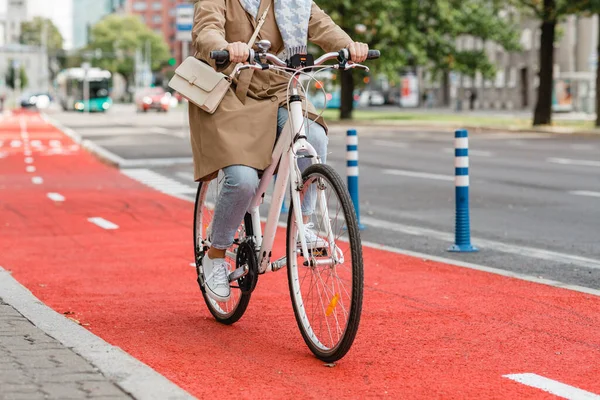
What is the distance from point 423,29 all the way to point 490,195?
3938 cm

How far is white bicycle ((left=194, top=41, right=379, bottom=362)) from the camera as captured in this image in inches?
185

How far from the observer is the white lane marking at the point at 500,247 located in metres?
8.53

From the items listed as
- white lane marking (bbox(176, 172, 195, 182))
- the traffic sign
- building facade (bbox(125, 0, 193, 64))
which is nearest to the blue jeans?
white lane marking (bbox(176, 172, 195, 182))

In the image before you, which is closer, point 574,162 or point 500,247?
point 500,247

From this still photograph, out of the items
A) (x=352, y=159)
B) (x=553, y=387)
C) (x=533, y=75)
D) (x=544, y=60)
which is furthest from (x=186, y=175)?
(x=533, y=75)

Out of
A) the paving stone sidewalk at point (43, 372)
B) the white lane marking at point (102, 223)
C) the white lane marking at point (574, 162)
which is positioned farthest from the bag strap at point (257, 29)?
the white lane marking at point (574, 162)

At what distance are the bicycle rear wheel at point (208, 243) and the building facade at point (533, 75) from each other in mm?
48353

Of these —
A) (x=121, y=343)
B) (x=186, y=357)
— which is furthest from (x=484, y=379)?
(x=121, y=343)

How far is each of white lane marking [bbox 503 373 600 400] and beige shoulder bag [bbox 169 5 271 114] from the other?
1.85 metres

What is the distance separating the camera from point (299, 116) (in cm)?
506

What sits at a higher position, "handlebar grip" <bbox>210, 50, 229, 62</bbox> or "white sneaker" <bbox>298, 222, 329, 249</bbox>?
"handlebar grip" <bbox>210, 50, 229, 62</bbox>

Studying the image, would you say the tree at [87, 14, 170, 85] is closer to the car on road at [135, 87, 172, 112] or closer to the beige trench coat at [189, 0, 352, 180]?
the car on road at [135, 87, 172, 112]

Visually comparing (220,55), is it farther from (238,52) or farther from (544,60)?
(544,60)

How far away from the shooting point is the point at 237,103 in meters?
5.32
